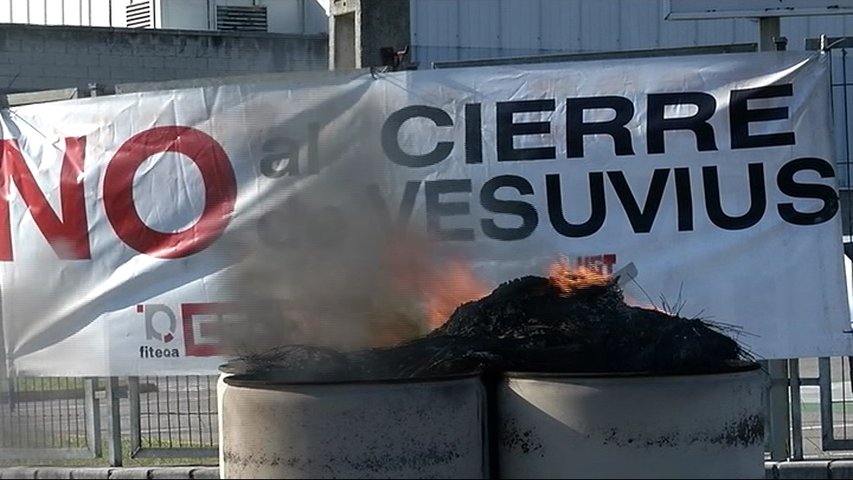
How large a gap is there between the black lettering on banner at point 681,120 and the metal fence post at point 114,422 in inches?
146

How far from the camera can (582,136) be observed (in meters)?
8.37

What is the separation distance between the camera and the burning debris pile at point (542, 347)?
6.18m

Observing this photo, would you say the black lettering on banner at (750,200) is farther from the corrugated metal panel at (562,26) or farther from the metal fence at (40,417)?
the corrugated metal panel at (562,26)

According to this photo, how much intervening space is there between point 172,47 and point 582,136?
17389mm

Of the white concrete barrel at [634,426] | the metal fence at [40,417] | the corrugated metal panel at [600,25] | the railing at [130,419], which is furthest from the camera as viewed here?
the corrugated metal panel at [600,25]

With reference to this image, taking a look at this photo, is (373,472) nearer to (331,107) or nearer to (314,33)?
(331,107)

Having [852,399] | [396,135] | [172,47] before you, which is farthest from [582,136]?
[172,47]

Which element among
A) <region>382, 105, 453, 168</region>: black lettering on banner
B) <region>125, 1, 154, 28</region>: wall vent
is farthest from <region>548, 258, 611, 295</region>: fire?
<region>125, 1, 154, 28</region>: wall vent

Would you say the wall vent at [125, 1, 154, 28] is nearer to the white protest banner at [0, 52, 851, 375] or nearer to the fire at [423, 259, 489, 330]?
the white protest banner at [0, 52, 851, 375]

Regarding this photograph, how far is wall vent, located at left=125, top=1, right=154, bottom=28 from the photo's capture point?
2836 centimetres

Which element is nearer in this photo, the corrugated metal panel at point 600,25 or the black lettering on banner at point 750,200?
the black lettering on banner at point 750,200

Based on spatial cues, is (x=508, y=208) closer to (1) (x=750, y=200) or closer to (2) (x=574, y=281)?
(1) (x=750, y=200)

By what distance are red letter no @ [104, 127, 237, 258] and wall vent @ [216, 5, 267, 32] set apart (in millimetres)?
19639

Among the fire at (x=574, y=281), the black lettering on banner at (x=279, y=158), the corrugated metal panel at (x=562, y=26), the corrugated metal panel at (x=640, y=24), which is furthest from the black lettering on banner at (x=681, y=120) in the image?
the corrugated metal panel at (x=640, y=24)
